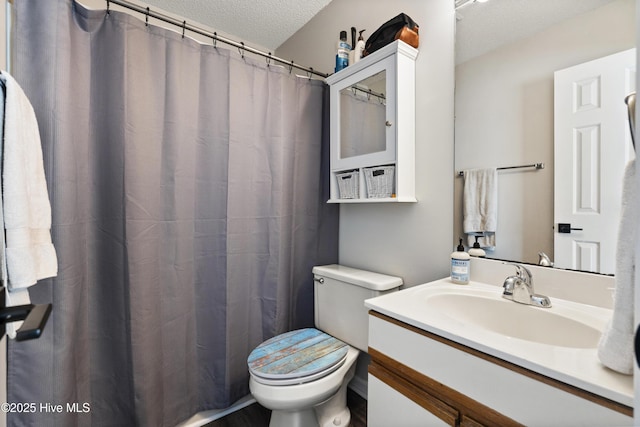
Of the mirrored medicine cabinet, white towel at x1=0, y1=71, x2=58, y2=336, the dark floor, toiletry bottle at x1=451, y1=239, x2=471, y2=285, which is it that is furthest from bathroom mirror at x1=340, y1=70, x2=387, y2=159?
the dark floor

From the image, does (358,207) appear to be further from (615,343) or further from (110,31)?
(110,31)

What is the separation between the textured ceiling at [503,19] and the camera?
0.92m

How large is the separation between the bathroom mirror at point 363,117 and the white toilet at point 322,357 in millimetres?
665

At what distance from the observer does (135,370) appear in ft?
3.83

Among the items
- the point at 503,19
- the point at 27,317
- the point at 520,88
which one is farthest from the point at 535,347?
the point at 503,19

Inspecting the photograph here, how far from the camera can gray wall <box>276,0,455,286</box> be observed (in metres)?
1.21

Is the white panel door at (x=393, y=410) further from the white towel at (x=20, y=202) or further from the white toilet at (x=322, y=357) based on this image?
the white towel at (x=20, y=202)

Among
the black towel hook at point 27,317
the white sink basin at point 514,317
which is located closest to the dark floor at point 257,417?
the white sink basin at point 514,317

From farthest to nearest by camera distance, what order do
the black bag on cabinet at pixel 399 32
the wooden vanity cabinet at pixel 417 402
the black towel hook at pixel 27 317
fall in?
the black bag on cabinet at pixel 399 32 < the wooden vanity cabinet at pixel 417 402 < the black towel hook at pixel 27 317

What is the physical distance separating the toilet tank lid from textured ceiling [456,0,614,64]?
102 cm

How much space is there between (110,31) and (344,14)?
1235 millimetres

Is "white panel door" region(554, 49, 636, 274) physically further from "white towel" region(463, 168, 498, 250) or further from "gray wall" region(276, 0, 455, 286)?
"gray wall" region(276, 0, 455, 286)

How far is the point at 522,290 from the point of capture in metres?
0.91

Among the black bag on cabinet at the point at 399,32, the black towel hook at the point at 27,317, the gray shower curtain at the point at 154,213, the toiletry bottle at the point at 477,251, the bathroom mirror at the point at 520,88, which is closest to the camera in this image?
the black towel hook at the point at 27,317
